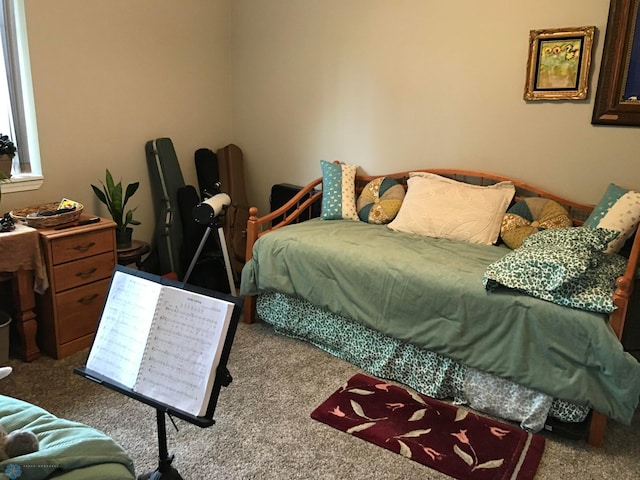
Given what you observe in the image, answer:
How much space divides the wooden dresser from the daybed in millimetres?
772

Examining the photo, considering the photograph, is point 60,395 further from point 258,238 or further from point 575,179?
point 575,179

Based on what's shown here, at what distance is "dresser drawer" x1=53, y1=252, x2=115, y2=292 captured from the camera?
2.54 m

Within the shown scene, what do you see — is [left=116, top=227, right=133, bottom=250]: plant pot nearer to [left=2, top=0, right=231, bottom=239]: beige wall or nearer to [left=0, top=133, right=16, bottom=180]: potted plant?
[left=2, top=0, right=231, bottom=239]: beige wall

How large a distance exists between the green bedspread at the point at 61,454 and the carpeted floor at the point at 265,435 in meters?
0.71

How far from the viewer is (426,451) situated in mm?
1998

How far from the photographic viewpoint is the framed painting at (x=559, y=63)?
8.68 ft

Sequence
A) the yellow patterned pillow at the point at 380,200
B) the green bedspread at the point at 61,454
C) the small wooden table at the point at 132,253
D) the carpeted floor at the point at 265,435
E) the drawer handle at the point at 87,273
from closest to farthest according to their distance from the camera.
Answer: the green bedspread at the point at 61,454 < the carpeted floor at the point at 265,435 < the drawer handle at the point at 87,273 < the small wooden table at the point at 132,253 < the yellow patterned pillow at the point at 380,200

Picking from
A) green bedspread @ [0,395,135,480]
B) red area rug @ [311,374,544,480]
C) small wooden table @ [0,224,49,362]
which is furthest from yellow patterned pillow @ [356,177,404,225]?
green bedspread @ [0,395,135,480]

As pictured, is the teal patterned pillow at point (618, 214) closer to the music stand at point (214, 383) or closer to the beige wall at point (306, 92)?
the beige wall at point (306, 92)

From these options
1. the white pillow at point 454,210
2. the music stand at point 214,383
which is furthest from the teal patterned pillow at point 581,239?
the music stand at point 214,383

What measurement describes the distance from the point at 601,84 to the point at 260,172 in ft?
7.78

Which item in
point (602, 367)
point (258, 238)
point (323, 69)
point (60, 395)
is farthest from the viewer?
point (323, 69)

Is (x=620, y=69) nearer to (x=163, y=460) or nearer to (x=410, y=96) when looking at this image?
(x=410, y=96)

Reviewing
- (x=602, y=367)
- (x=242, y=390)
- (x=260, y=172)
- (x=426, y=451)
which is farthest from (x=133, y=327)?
(x=260, y=172)
